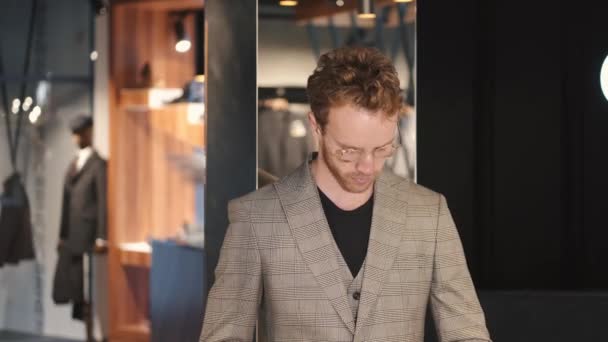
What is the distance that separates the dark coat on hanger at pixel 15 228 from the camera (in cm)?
924

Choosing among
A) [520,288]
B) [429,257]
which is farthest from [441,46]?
[429,257]

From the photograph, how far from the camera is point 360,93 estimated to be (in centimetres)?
241

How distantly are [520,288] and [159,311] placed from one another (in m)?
4.03

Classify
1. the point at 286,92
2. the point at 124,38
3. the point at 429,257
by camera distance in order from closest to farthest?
the point at 429,257 < the point at 286,92 < the point at 124,38

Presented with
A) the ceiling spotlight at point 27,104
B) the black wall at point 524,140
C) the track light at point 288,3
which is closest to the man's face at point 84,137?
the ceiling spotlight at point 27,104

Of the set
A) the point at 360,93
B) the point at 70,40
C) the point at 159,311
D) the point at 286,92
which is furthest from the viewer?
the point at 70,40

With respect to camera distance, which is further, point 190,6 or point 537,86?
point 190,6

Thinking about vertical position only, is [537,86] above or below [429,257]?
above

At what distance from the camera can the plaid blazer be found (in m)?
2.57

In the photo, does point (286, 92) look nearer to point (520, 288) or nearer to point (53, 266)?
point (520, 288)

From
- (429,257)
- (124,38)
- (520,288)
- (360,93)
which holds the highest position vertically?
(124,38)

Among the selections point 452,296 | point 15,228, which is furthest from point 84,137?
point 452,296

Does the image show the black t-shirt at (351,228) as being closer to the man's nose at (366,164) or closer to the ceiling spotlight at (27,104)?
the man's nose at (366,164)

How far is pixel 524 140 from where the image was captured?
4.30 m
